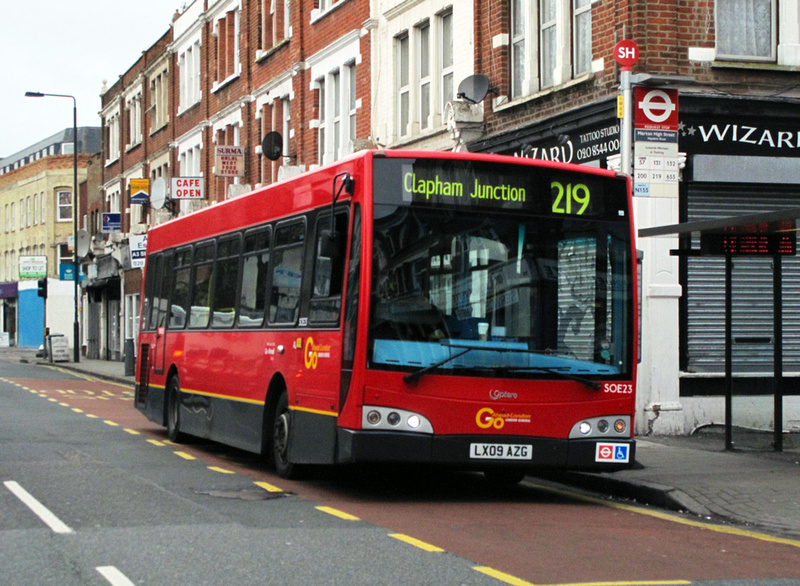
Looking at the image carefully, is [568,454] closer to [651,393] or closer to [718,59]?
[651,393]

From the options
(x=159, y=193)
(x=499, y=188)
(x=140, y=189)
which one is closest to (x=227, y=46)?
(x=159, y=193)

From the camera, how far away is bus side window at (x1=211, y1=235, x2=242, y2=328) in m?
15.0

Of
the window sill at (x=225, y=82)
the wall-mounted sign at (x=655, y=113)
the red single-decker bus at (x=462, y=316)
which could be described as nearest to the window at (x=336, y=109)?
the window sill at (x=225, y=82)

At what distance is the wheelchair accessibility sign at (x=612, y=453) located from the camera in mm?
11625

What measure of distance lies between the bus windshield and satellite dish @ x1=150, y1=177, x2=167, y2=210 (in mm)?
33948

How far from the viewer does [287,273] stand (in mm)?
13086

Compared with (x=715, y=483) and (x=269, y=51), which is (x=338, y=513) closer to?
(x=715, y=483)

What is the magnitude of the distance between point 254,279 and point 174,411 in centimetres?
432

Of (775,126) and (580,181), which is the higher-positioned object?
(775,126)

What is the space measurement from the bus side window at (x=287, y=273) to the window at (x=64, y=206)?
69348 mm

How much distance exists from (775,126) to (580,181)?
24.0ft

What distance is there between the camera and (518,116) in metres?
21.5

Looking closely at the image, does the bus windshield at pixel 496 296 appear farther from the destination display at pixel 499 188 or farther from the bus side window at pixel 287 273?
the bus side window at pixel 287 273

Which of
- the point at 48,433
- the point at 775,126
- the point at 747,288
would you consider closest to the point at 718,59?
the point at 775,126
